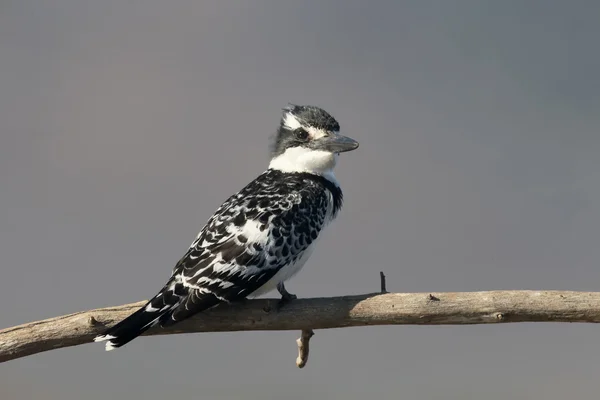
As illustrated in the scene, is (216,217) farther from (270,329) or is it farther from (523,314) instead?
(523,314)

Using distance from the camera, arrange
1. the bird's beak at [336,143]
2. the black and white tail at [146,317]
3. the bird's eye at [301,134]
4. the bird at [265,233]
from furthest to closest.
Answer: the bird's eye at [301,134]
the bird's beak at [336,143]
the bird at [265,233]
the black and white tail at [146,317]

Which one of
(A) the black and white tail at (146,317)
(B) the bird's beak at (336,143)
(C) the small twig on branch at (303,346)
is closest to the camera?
(A) the black and white tail at (146,317)

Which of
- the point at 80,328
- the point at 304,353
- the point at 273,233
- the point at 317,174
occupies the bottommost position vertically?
the point at 304,353

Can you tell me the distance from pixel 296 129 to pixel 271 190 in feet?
3.02

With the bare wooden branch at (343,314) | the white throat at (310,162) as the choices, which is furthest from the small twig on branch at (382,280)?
the white throat at (310,162)

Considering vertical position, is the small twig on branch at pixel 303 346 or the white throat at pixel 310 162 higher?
the white throat at pixel 310 162

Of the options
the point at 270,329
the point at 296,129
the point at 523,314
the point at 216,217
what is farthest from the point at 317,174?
the point at 523,314

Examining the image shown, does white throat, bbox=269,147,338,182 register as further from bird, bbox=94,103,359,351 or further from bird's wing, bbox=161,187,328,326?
bird's wing, bbox=161,187,328,326

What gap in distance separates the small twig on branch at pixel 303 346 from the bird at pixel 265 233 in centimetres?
52

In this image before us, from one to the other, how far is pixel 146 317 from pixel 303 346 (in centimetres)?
169

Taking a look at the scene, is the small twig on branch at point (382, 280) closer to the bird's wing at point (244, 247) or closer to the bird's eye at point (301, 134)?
the bird's wing at point (244, 247)

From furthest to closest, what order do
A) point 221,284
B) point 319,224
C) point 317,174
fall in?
point 317,174, point 319,224, point 221,284

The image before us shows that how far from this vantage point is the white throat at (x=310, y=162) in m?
8.30

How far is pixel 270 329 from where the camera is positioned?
24.1ft
